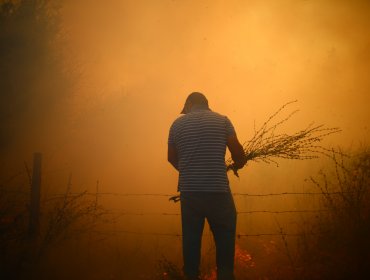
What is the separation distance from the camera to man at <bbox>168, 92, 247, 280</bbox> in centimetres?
333

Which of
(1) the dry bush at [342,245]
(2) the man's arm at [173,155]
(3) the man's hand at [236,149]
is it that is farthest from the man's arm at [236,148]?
(1) the dry bush at [342,245]

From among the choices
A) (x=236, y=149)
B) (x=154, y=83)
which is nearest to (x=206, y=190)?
(x=236, y=149)

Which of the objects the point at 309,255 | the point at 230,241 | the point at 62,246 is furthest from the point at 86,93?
the point at 230,241

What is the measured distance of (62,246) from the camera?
652 cm

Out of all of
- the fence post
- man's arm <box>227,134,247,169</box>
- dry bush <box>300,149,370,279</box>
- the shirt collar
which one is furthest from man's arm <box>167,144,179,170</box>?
the fence post

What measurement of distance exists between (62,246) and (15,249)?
4.59 ft

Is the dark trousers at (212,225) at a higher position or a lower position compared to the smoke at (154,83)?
lower

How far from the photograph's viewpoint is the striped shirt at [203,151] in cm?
334

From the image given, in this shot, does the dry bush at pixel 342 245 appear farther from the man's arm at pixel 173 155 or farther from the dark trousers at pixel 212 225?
the man's arm at pixel 173 155

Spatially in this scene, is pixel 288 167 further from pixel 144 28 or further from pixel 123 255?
pixel 144 28

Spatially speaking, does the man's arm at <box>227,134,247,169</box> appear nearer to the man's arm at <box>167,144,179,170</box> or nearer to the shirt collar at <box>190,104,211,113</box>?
the shirt collar at <box>190,104,211,113</box>

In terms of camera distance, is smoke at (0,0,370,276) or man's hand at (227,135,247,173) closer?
man's hand at (227,135,247,173)

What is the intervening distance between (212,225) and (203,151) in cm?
70

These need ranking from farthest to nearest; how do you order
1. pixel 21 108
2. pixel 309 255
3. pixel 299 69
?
pixel 299 69, pixel 21 108, pixel 309 255
